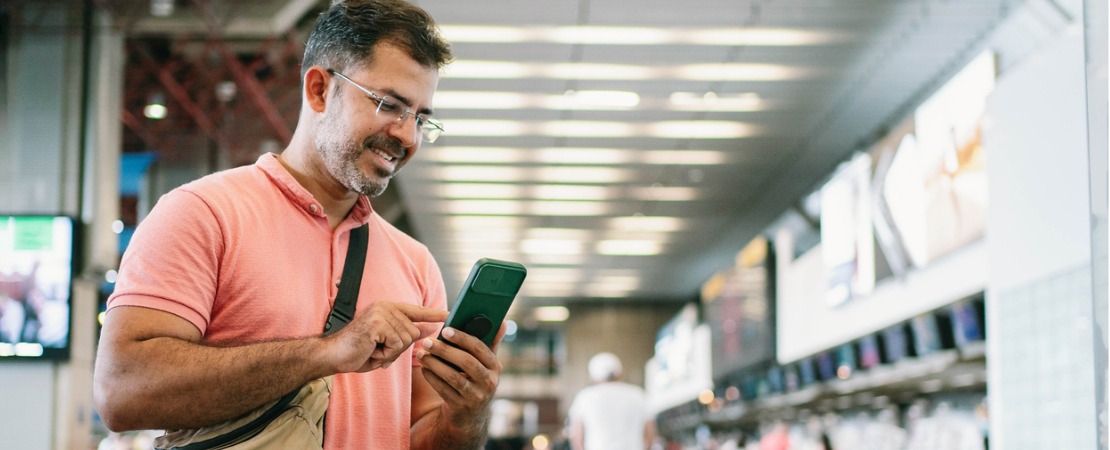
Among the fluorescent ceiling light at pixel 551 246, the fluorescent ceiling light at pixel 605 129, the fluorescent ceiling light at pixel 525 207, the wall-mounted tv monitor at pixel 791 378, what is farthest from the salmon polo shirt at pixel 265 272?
the fluorescent ceiling light at pixel 551 246

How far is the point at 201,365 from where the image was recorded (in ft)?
4.58

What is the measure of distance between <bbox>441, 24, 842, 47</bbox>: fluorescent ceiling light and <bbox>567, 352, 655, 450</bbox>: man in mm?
4457

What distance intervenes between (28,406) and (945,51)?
8.76 m

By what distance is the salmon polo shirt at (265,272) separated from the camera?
57.1 inches

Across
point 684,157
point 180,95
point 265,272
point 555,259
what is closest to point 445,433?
point 265,272

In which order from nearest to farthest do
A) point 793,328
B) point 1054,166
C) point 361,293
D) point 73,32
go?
1. point 361,293
2. point 1054,166
3. point 73,32
4. point 793,328

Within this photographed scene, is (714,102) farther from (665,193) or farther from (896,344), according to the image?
(665,193)

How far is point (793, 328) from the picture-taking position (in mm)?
16031

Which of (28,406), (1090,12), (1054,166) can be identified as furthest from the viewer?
(28,406)

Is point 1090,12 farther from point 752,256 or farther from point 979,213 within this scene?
point 752,256

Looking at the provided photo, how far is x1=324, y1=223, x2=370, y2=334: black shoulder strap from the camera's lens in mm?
1580

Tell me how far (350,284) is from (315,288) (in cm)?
5

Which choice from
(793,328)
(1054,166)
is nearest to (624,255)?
(793,328)

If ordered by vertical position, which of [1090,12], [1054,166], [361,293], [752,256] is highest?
[752,256]
